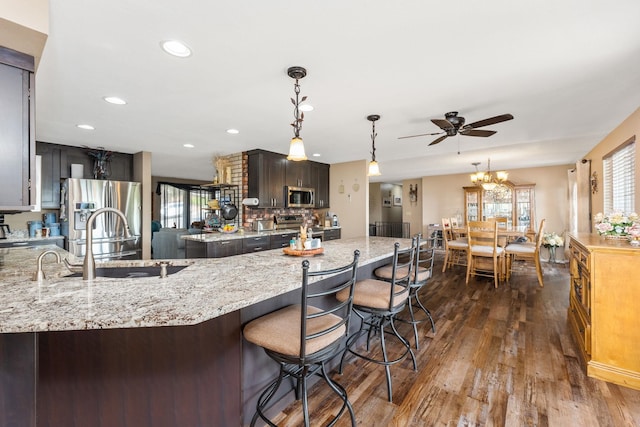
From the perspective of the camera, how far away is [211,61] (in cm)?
191

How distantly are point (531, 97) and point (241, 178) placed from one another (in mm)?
4079

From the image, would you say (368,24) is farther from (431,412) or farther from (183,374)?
(431,412)

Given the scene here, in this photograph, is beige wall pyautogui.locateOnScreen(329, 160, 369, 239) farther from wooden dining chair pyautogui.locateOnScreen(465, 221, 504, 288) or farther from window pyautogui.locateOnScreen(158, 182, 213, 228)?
window pyautogui.locateOnScreen(158, 182, 213, 228)

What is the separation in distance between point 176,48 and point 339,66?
1.06 metres

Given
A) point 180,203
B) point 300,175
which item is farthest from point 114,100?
point 180,203

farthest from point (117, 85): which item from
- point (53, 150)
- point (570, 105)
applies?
point (570, 105)

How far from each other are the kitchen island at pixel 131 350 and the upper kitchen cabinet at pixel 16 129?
0.44m

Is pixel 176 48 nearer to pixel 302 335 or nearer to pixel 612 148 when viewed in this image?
pixel 302 335

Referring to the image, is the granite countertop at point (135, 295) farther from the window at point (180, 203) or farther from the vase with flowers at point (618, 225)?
the window at point (180, 203)

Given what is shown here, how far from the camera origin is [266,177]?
4840mm

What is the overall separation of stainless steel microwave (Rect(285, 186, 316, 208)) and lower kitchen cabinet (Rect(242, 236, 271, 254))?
1.03m

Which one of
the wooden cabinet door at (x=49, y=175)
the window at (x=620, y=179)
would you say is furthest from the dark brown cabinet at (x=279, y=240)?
the window at (x=620, y=179)

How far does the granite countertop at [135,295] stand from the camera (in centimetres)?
94

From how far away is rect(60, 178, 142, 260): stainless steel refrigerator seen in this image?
3.95 metres
